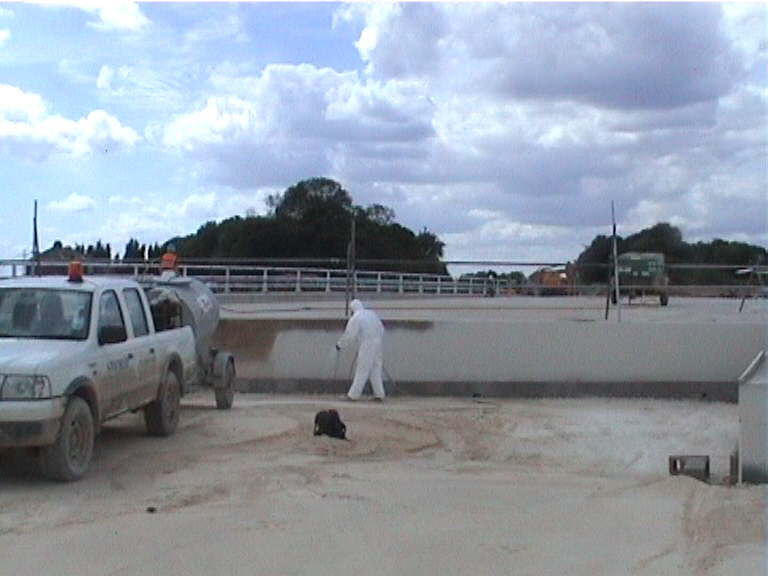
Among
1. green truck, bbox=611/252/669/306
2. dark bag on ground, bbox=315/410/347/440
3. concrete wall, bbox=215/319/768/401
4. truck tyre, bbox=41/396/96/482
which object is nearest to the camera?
truck tyre, bbox=41/396/96/482

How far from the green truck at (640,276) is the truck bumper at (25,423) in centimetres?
1323

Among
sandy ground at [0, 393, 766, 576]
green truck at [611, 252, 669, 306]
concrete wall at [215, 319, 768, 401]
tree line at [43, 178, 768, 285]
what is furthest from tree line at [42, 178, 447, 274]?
sandy ground at [0, 393, 766, 576]

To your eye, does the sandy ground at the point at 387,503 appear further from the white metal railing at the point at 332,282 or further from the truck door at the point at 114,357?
the white metal railing at the point at 332,282

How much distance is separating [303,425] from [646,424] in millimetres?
4344

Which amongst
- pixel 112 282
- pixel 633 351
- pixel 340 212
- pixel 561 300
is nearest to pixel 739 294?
pixel 561 300

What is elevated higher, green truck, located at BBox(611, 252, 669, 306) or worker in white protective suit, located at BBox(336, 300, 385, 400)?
Answer: green truck, located at BBox(611, 252, 669, 306)

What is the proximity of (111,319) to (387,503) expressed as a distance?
3.79 m

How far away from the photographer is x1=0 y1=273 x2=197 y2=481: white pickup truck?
989cm

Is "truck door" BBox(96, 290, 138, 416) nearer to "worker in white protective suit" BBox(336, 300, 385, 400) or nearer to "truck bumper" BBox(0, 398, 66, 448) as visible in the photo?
"truck bumper" BBox(0, 398, 66, 448)

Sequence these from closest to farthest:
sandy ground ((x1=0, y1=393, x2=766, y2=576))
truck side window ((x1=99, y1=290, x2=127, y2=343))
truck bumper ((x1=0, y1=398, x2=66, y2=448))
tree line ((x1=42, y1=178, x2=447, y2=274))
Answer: sandy ground ((x1=0, y1=393, x2=766, y2=576)) → truck bumper ((x1=0, y1=398, x2=66, y2=448)) → truck side window ((x1=99, y1=290, x2=127, y2=343)) → tree line ((x1=42, y1=178, x2=447, y2=274))

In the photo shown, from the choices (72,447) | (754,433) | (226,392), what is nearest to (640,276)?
(226,392)

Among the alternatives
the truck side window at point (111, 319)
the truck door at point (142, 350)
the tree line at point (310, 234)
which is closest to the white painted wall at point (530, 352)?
the truck door at point (142, 350)

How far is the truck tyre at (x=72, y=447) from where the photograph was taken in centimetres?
1012

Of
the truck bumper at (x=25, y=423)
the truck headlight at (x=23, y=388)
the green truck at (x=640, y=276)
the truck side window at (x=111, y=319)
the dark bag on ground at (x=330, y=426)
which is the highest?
the green truck at (x=640, y=276)
